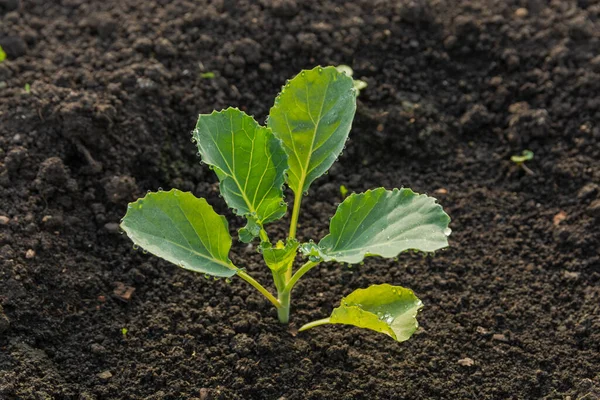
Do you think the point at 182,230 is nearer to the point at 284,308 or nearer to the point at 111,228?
the point at 284,308

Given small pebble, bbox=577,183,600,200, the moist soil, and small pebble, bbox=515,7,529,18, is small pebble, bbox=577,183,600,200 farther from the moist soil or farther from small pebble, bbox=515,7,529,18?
small pebble, bbox=515,7,529,18

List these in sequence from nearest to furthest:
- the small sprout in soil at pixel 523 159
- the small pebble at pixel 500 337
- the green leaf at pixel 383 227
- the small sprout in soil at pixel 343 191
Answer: the green leaf at pixel 383 227, the small pebble at pixel 500 337, the small sprout in soil at pixel 343 191, the small sprout in soil at pixel 523 159

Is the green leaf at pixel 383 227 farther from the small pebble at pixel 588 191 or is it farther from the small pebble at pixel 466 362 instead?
the small pebble at pixel 588 191

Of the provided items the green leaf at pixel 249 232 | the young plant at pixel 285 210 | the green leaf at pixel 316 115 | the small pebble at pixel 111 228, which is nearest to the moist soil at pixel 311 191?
the small pebble at pixel 111 228

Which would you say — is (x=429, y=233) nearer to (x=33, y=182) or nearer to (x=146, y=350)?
(x=146, y=350)

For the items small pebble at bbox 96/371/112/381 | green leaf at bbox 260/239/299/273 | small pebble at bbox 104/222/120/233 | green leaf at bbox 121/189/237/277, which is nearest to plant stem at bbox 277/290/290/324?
green leaf at bbox 260/239/299/273

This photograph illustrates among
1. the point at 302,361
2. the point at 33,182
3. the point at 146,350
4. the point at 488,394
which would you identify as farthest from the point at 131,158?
the point at 488,394

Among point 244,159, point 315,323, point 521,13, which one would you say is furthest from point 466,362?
point 521,13
